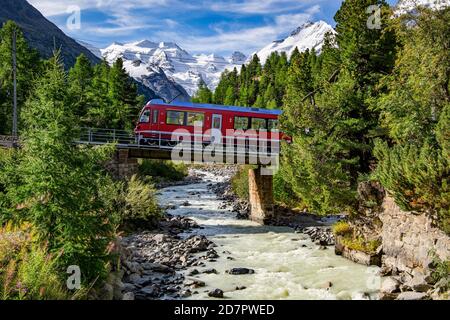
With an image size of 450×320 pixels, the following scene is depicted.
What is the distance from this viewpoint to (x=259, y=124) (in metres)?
29.1

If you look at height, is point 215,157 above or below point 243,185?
above

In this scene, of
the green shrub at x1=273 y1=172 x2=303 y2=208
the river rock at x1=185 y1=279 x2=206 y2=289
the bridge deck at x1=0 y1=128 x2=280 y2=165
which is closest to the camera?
the river rock at x1=185 y1=279 x2=206 y2=289

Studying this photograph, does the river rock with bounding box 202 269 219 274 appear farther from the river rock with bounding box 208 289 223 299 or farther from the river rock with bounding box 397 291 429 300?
the river rock with bounding box 397 291 429 300

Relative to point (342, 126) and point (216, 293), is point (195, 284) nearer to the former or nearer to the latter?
point (216, 293)

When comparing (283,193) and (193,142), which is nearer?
(193,142)

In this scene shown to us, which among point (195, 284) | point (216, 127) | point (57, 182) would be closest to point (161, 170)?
point (216, 127)

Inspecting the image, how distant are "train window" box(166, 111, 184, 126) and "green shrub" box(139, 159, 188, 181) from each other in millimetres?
19025

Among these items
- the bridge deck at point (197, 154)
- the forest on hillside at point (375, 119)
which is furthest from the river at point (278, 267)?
the bridge deck at point (197, 154)

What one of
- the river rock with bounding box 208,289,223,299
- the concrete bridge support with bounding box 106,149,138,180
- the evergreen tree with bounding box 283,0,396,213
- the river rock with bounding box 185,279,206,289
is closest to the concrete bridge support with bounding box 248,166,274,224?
the evergreen tree with bounding box 283,0,396,213

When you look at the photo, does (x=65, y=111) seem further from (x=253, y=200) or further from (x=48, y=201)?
(x=253, y=200)

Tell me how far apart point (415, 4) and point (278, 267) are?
11.3 metres

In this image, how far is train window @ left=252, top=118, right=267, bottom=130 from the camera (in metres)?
29.0

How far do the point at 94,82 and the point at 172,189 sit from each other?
1491cm

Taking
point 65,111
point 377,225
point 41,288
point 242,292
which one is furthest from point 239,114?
point 41,288
